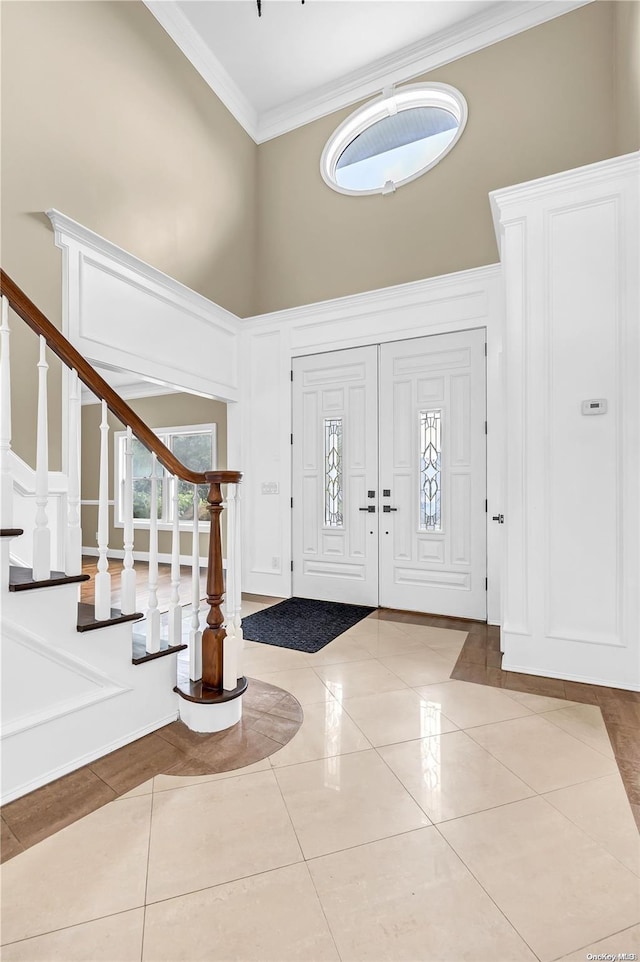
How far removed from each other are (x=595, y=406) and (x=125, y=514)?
248 centimetres

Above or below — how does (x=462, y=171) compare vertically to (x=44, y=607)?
above

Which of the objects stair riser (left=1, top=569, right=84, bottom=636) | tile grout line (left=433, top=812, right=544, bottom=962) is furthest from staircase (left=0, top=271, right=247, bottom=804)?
tile grout line (left=433, top=812, right=544, bottom=962)

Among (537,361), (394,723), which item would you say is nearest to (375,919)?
(394,723)

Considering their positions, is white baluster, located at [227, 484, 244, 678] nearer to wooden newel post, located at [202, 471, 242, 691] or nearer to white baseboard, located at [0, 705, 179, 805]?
wooden newel post, located at [202, 471, 242, 691]

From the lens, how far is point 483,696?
7.87 feet

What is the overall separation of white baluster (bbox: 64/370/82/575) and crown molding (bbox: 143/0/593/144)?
374 cm

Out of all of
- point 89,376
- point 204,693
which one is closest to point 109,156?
point 89,376

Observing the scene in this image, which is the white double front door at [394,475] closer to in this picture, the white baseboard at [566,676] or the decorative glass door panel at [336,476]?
the decorative glass door panel at [336,476]

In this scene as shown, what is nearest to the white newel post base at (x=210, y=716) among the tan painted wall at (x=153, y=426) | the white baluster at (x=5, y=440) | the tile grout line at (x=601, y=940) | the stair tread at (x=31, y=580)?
the stair tread at (x=31, y=580)

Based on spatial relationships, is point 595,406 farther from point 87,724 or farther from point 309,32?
point 309,32

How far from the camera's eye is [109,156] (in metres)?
3.29

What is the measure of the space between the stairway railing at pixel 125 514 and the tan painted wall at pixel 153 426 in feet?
13.3

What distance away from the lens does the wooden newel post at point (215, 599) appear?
2096mm

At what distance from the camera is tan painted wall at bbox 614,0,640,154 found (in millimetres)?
2750
